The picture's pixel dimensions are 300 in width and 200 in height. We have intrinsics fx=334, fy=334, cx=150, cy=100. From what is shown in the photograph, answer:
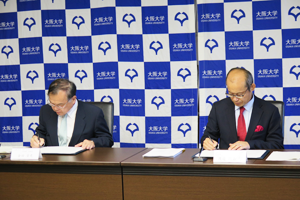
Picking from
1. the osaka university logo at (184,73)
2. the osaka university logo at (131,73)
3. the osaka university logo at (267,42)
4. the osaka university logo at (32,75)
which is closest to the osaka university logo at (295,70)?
the osaka university logo at (267,42)

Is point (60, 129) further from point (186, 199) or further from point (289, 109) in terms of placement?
point (289, 109)

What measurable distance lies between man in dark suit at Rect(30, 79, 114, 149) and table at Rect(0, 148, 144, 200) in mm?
506

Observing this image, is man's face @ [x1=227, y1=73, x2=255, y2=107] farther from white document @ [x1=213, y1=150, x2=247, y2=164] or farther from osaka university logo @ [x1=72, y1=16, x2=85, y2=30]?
osaka university logo @ [x1=72, y1=16, x2=85, y2=30]

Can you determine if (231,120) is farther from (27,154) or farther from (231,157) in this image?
(27,154)

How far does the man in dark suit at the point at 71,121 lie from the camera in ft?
8.77

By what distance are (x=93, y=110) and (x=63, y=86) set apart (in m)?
0.32

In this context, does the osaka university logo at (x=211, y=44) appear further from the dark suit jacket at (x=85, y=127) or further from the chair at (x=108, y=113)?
the dark suit jacket at (x=85, y=127)

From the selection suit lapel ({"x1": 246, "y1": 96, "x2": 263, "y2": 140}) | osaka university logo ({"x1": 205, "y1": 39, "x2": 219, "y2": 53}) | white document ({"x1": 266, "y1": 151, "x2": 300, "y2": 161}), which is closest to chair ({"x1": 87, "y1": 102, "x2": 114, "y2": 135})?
suit lapel ({"x1": 246, "y1": 96, "x2": 263, "y2": 140})

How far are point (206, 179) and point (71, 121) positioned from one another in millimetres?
1365

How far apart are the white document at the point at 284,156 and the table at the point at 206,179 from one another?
0.30ft

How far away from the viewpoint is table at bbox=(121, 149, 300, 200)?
178 centimetres

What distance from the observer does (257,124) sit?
2490 millimetres

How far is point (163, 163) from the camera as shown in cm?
192

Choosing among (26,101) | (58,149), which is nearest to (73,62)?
(26,101)
